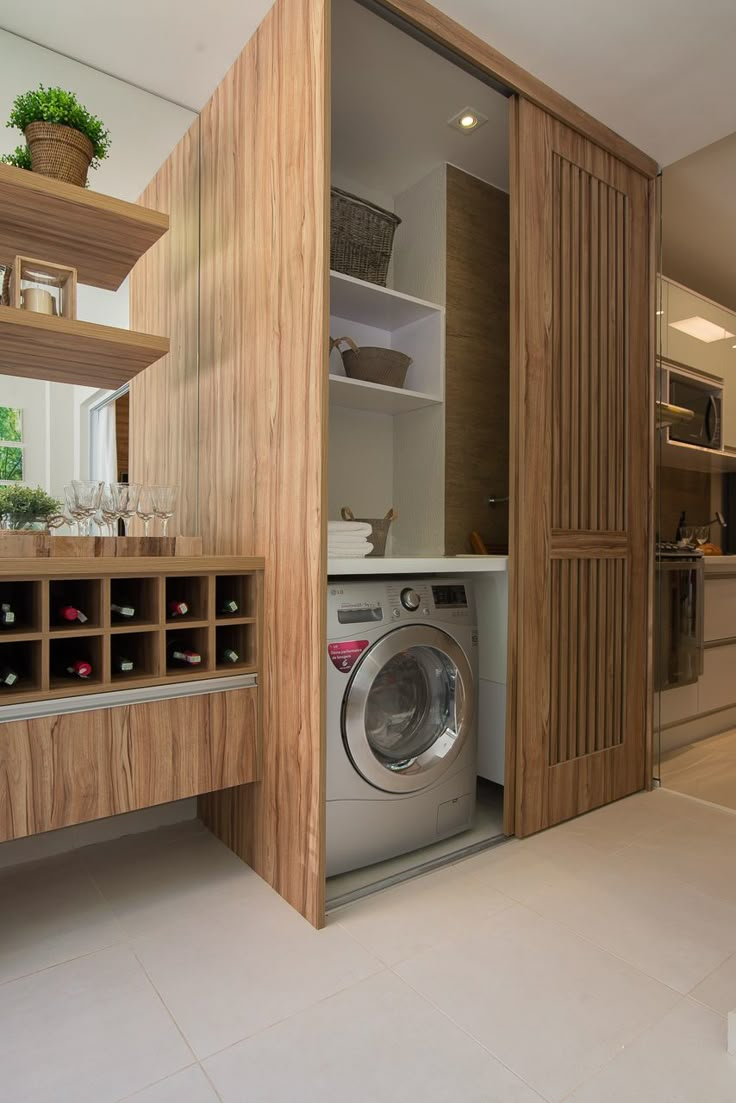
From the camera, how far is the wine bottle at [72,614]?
1.58 m

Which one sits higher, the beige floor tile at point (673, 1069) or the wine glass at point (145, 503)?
the wine glass at point (145, 503)

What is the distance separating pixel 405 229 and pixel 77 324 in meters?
1.58

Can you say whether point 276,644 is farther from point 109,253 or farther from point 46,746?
point 109,253

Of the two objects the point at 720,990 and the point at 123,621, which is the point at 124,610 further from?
the point at 720,990

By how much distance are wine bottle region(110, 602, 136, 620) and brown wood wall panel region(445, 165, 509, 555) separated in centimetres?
128

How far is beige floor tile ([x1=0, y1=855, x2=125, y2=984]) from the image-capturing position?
5.02 feet

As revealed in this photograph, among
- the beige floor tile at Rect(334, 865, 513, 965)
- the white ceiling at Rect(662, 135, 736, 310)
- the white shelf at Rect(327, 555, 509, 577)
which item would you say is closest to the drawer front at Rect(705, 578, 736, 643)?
the white ceiling at Rect(662, 135, 736, 310)

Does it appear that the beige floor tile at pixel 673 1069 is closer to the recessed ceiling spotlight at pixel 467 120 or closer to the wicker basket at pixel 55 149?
the wicker basket at pixel 55 149

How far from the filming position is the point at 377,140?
95.6 inches

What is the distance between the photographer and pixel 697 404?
10.3 feet

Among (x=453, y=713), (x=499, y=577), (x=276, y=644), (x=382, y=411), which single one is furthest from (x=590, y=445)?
(x=276, y=644)

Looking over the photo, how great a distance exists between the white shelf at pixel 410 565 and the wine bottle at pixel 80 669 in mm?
640

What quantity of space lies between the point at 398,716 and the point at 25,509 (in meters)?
1.24

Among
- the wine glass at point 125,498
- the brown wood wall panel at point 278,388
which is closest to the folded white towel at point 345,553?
the brown wood wall panel at point 278,388
